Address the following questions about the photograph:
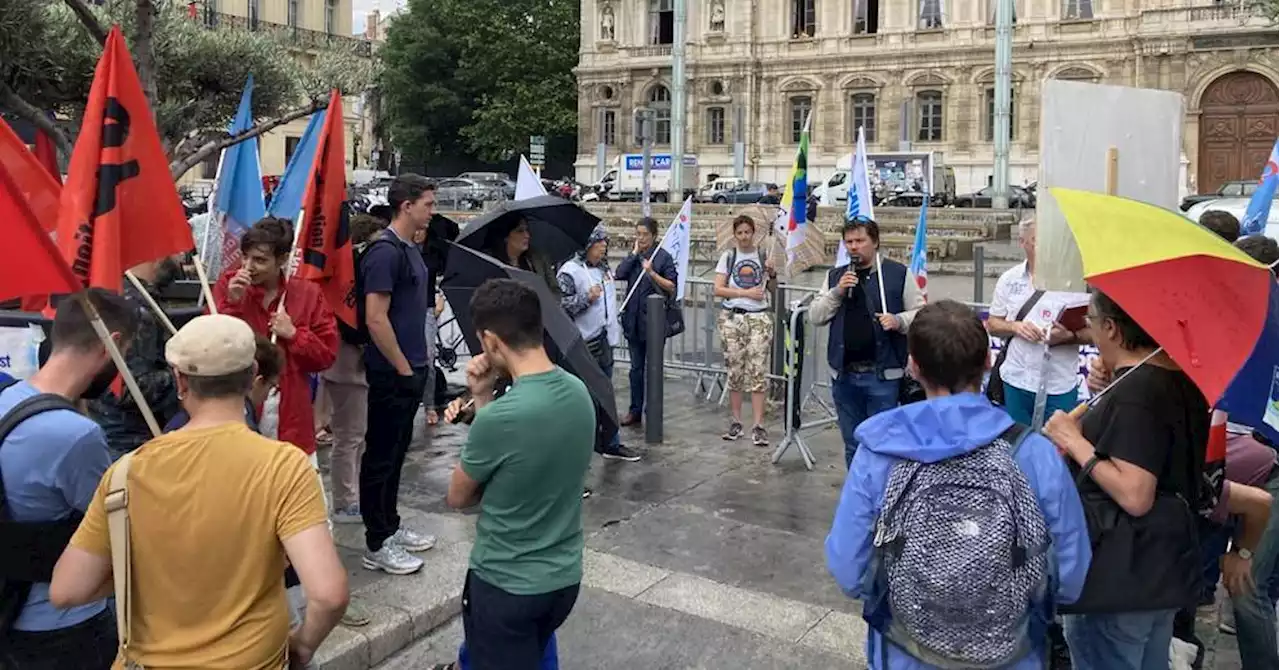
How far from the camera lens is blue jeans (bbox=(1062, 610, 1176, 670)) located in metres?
3.08

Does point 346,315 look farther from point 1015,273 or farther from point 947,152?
point 947,152

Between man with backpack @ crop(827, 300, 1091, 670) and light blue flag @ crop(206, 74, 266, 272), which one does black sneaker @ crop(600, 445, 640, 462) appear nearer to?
light blue flag @ crop(206, 74, 266, 272)

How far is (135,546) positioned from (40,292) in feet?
3.04

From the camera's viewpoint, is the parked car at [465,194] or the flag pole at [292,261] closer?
the flag pole at [292,261]

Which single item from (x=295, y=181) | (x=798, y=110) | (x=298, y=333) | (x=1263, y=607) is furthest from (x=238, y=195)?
(x=798, y=110)

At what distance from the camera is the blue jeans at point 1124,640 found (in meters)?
3.08

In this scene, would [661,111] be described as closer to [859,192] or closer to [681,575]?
[859,192]

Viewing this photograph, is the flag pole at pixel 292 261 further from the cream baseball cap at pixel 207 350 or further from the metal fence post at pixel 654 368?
the metal fence post at pixel 654 368

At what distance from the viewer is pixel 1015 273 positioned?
5.91 metres

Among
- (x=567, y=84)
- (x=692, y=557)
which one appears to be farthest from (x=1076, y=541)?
(x=567, y=84)

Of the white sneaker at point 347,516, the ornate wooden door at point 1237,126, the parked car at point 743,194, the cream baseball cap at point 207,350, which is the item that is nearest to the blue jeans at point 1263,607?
the cream baseball cap at point 207,350

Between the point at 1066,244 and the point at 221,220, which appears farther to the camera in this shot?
the point at 221,220

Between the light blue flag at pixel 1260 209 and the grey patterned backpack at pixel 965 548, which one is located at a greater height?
the light blue flag at pixel 1260 209

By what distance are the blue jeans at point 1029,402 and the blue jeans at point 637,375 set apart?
3753 mm
